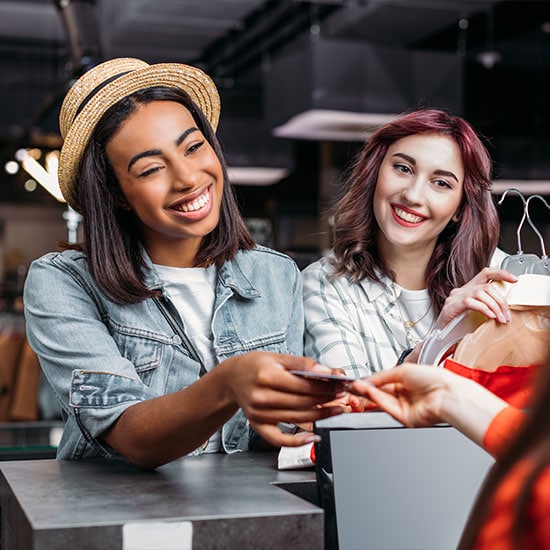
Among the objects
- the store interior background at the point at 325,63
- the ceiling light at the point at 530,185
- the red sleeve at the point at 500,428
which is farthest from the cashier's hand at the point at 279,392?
the ceiling light at the point at 530,185

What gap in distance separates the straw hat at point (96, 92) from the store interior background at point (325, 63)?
4115 millimetres

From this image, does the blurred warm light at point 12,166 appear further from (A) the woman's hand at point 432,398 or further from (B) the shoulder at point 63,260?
(A) the woman's hand at point 432,398

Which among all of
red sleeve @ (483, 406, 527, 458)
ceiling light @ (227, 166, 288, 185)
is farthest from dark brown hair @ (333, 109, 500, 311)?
ceiling light @ (227, 166, 288, 185)

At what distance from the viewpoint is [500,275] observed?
167 cm

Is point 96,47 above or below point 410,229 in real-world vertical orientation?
above

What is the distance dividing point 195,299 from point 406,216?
556 millimetres

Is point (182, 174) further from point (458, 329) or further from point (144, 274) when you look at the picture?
point (458, 329)

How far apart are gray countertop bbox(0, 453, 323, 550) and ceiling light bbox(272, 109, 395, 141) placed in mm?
5098

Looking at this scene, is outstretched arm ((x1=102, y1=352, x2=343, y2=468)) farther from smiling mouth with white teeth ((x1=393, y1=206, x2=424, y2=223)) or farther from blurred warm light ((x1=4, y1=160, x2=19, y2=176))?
blurred warm light ((x1=4, y1=160, x2=19, y2=176))

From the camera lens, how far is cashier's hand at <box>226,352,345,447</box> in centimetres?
118

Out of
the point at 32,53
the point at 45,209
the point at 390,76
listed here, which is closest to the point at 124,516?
the point at 390,76

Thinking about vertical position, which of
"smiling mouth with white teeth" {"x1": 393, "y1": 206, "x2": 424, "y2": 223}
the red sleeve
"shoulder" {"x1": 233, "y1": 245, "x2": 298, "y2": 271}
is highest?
"smiling mouth with white teeth" {"x1": 393, "y1": 206, "x2": 424, "y2": 223}

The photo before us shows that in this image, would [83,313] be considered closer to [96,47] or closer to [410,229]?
[410,229]

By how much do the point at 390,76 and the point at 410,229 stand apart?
195 inches
